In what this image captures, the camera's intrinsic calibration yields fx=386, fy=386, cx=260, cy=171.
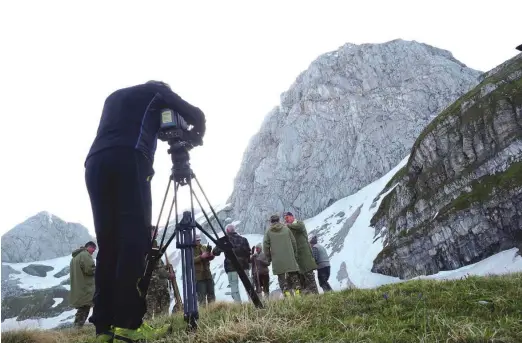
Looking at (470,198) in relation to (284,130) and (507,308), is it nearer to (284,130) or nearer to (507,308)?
(507,308)

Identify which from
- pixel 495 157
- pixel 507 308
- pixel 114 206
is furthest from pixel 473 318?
pixel 495 157

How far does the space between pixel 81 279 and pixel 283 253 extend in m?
5.66

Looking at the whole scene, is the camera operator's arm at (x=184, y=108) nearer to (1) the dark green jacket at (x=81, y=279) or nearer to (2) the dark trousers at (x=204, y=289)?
(1) the dark green jacket at (x=81, y=279)

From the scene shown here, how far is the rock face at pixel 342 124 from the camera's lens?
121125 mm

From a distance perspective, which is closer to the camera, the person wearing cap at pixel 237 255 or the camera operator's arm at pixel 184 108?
the camera operator's arm at pixel 184 108

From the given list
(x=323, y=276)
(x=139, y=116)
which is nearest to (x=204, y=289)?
(x=323, y=276)

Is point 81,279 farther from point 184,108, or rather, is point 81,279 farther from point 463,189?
point 463,189

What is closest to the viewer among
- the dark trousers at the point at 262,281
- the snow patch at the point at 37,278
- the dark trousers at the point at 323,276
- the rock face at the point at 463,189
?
the dark trousers at the point at 323,276

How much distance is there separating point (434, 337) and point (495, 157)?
231 feet

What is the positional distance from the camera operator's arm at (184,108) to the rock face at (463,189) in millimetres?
58920

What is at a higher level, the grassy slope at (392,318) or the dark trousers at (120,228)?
the dark trousers at (120,228)

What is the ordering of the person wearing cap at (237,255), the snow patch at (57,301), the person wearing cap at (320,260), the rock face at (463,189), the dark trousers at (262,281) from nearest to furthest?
1. the person wearing cap at (237,255)
2. the person wearing cap at (320,260)
3. the dark trousers at (262,281)
4. the rock face at (463,189)
5. the snow patch at (57,301)

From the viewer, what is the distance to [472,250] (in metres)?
58.7

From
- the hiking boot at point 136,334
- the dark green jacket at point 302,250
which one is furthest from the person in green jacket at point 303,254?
the hiking boot at point 136,334
